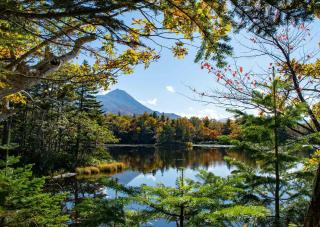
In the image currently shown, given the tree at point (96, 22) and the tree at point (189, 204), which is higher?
the tree at point (96, 22)

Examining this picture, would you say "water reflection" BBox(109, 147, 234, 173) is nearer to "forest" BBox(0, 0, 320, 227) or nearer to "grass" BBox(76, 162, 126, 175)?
"grass" BBox(76, 162, 126, 175)

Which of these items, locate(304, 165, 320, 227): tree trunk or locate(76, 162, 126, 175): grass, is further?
locate(76, 162, 126, 175): grass

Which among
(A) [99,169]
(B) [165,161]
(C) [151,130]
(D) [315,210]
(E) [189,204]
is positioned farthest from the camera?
(C) [151,130]

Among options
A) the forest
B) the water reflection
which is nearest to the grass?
the water reflection

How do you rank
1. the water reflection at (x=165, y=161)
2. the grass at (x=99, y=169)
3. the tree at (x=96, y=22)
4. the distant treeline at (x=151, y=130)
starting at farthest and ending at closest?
1. the distant treeline at (x=151, y=130)
2. the water reflection at (x=165, y=161)
3. the grass at (x=99, y=169)
4. the tree at (x=96, y=22)

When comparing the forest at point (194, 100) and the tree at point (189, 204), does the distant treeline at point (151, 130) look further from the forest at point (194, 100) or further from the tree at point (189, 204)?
the tree at point (189, 204)

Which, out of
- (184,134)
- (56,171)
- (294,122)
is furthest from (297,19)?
(184,134)

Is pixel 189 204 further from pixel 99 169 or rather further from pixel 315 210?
pixel 99 169

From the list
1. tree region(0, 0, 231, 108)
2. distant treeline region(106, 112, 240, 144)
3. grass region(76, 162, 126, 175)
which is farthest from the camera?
distant treeline region(106, 112, 240, 144)

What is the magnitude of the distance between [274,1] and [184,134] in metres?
95.8

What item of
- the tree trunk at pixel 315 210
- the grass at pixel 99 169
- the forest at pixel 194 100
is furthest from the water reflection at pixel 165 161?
the tree trunk at pixel 315 210

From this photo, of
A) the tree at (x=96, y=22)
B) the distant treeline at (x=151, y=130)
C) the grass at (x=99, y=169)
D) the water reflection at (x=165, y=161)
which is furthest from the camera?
the distant treeline at (x=151, y=130)

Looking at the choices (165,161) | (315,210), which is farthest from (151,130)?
(315,210)

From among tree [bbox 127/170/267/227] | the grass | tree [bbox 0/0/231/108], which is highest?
tree [bbox 0/0/231/108]
